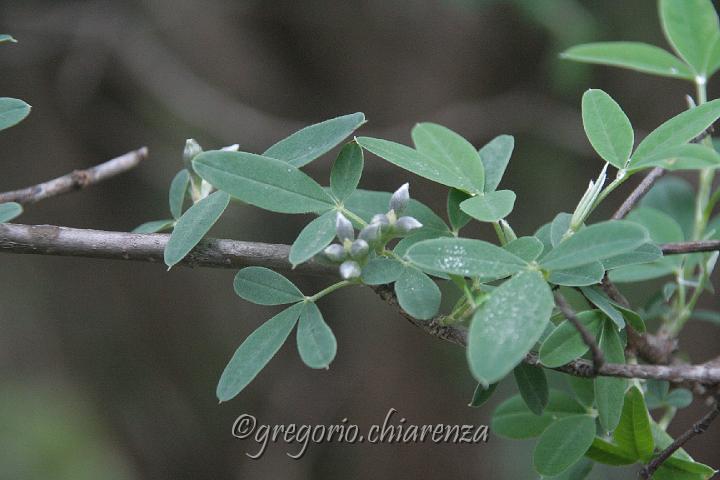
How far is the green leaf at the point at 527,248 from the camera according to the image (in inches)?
20.1

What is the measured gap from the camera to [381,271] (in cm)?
54

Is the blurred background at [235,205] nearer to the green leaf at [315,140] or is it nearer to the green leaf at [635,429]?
the green leaf at [635,429]

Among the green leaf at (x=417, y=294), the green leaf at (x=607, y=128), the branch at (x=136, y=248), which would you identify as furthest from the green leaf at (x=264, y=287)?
the green leaf at (x=607, y=128)

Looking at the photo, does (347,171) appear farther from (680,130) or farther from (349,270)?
(680,130)

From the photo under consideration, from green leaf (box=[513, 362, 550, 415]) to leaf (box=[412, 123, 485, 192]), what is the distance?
0.61 feet

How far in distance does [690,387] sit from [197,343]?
2093 millimetres

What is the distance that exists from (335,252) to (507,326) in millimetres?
170

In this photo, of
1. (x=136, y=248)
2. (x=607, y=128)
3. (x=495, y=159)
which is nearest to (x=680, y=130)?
(x=607, y=128)

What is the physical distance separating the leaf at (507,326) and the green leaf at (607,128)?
19 centimetres

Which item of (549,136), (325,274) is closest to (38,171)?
(549,136)

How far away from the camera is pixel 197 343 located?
2535 mm

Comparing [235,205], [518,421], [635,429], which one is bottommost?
[235,205]

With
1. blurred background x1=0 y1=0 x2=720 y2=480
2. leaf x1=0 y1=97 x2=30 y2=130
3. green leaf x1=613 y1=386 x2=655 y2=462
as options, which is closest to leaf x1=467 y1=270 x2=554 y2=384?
green leaf x1=613 y1=386 x2=655 y2=462

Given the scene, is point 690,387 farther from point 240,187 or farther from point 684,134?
point 240,187
